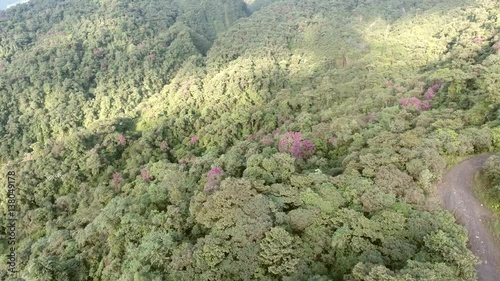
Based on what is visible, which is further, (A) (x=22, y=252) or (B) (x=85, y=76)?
(B) (x=85, y=76)

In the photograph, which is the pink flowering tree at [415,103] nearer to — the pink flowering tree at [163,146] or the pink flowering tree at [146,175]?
the pink flowering tree at [146,175]

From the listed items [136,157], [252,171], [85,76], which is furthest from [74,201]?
[85,76]

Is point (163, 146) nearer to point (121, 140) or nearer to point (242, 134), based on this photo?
point (121, 140)

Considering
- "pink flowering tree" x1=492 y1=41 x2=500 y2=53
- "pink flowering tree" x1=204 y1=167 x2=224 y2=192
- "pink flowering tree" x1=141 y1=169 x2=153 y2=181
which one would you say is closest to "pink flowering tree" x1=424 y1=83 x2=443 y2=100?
"pink flowering tree" x1=492 y1=41 x2=500 y2=53

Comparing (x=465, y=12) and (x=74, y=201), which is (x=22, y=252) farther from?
(x=465, y=12)

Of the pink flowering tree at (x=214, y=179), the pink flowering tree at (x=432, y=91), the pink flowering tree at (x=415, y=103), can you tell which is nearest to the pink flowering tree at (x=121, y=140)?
the pink flowering tree at (x=214, y=179)

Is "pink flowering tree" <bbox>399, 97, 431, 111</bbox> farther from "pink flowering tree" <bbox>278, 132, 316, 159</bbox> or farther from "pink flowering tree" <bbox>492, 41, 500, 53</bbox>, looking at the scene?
"pink flowering tree" <bbox>492, 41, 500, 53</bbox>

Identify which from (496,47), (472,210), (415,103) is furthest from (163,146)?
(496,47)
